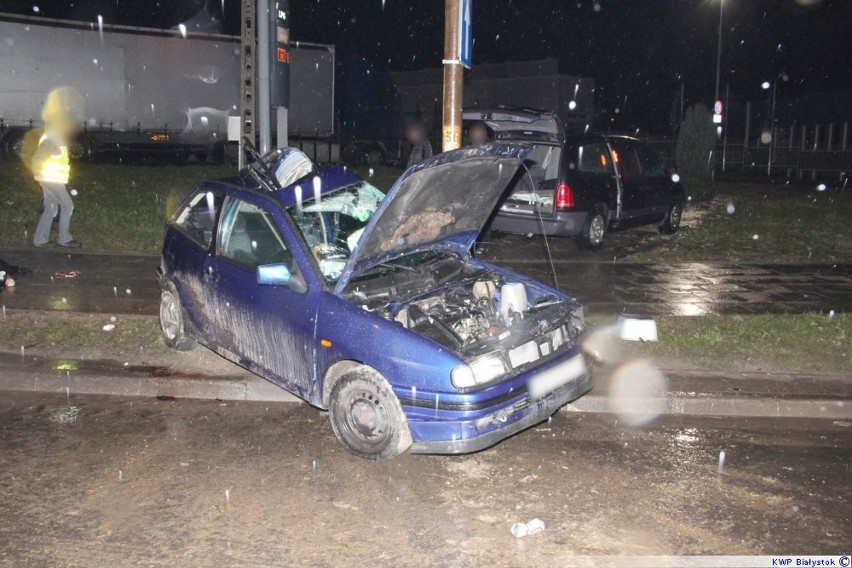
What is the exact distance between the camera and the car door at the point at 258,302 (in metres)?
5.40

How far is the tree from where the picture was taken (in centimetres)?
2430

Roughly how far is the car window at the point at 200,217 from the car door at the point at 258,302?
1.26 feet

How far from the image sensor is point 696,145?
24375 mm

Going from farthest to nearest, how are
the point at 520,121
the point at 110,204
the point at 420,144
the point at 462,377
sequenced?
the point at 110,204 < the point at 520,121 < the point at 420,144 < the point at 462,377

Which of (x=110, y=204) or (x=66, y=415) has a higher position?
(x=110, y=204)

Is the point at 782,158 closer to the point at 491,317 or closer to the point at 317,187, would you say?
the point at 491,317

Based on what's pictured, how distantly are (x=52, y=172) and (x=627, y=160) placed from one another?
8670 mm

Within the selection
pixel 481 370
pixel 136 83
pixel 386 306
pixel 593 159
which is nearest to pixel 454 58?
pixel 386 306

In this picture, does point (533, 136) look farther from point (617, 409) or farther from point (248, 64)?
point (617, 409)

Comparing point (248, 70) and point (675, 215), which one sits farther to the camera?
point (675, 215)

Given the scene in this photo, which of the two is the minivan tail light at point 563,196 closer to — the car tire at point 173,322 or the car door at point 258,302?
the car tire at point 173,322

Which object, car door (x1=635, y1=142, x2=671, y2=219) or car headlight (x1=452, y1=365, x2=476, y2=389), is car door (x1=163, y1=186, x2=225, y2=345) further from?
car door (x1=635, y1=142, x2=671, y2=219)

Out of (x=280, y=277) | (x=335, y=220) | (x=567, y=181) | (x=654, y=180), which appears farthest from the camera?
(x=654, y=180)

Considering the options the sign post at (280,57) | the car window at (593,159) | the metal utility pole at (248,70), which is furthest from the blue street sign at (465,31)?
the car window at (593,159)
